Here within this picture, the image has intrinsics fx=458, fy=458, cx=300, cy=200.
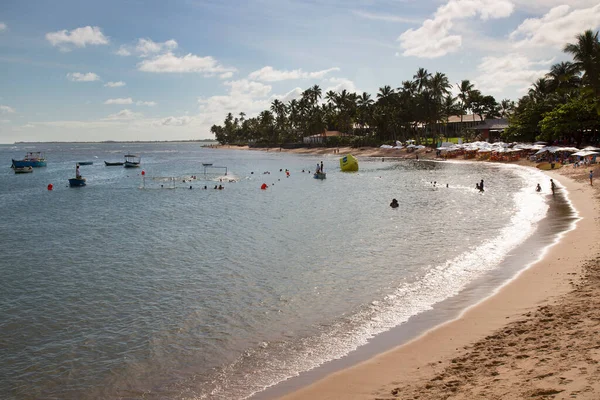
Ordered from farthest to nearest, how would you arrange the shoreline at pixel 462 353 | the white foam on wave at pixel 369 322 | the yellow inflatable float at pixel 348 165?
the yellow inflatable float at pixel 348 165, the white foam on wave at pixel 369 322, the shoreline at pixel 462 353

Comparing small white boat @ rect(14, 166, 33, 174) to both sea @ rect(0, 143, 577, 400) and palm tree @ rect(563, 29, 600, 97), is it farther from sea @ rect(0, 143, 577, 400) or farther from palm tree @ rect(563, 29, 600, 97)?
palm tree @ rect(563, 29, 600, 97)

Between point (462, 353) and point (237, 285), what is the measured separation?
10425 mm

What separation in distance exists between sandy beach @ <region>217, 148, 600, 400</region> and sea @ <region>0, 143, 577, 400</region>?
0.80 m

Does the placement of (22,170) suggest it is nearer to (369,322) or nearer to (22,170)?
(22,170)

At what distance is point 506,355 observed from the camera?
414 inches

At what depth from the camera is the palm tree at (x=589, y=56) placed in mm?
55819

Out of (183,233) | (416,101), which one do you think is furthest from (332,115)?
(183,233)

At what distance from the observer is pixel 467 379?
9477 millimetres

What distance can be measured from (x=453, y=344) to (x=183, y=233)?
22972mm

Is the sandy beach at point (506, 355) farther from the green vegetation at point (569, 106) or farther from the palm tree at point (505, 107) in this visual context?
the palm tree at point (505, 107)

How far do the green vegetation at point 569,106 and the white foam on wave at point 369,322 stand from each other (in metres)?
42.4

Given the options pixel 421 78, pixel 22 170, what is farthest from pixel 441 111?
pixel 22 170

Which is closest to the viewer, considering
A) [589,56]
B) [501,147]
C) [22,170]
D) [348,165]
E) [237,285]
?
[237,285]

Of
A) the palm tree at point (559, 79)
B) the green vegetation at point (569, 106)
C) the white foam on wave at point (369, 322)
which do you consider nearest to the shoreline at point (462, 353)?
the white foam on wave at point (369, 322)
